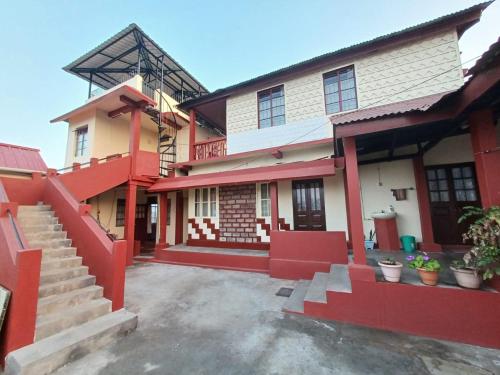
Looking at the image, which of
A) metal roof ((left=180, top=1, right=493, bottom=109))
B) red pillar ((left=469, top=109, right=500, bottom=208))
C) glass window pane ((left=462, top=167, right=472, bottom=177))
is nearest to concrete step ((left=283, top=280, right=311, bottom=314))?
red pillar ((left=469, top=109, right=500, bottom=208))

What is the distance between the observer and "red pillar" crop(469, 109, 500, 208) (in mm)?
2861

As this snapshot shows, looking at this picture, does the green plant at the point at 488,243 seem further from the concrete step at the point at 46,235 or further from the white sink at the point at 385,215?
the concrete step at the point at 46,235

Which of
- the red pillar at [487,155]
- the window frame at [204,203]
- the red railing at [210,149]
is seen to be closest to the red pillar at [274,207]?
the window frame at [204,203]

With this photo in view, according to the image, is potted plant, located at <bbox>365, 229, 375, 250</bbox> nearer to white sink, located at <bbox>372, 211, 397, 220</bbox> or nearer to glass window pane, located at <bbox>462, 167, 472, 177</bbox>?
white sink, located at <bbox>372, 211, 397, 220</bbox>

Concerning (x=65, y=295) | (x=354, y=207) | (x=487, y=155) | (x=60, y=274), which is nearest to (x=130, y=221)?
(x=60, y=274)

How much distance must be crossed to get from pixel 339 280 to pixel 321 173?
8.60ft

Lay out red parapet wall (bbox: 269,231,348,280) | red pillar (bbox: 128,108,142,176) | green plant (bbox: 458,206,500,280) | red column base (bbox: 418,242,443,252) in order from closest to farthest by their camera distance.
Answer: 1. green plant (bbox: 458,206,500,280)
2. red parapet wall (bbox: 269,231,348,280)
3. red column base (bbox: 418,242,443,252)
4. red pillar (bbox: 128,108,142,176)

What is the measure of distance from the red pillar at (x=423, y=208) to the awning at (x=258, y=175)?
92.2 inches

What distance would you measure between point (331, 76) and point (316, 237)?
5240mm

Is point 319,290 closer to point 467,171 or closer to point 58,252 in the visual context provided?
point 58,252

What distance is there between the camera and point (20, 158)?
813cm

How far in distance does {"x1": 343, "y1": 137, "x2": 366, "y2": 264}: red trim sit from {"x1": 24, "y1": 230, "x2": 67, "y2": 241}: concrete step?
561 cm

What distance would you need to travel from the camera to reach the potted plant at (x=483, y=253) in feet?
8.46

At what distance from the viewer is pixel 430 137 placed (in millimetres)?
5035
